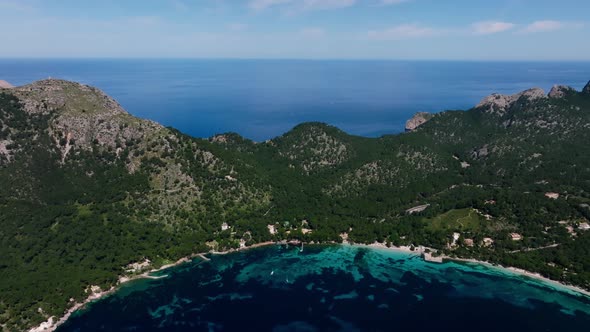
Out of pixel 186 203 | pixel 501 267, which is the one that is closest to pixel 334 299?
pixel 501 267

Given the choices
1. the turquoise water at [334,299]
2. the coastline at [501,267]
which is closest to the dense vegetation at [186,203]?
the coastline at [501,267]

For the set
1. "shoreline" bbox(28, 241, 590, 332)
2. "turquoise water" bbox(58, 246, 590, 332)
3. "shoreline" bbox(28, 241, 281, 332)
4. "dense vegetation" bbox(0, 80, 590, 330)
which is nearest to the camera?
"shoreline" bbox(28, 241, 281, 332)

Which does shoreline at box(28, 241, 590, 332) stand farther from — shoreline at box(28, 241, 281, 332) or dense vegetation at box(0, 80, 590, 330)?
dense vegetation at box(0, 80, 590, 330)

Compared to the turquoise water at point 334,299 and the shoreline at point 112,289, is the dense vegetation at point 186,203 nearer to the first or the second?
the shoreline at point 112,289

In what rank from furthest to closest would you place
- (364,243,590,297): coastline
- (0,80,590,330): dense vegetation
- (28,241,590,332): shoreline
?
(0,80,590,330): dense vegetation → (364,243,590,297): coastline → (28,241,590,332): shoreline

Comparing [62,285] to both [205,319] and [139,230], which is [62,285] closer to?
[139,230]

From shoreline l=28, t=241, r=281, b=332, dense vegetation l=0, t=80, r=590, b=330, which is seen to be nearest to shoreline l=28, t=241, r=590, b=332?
shoreline l=28, t=241, r=281, b=332
